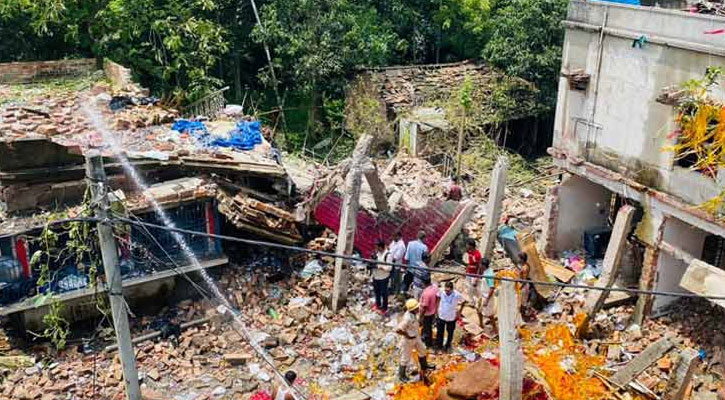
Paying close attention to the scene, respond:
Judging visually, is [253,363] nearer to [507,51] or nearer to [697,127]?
[697,127]

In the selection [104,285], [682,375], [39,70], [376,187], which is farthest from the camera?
[39,70]

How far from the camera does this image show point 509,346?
9109 mm

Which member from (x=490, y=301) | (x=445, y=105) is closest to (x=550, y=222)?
(x=490, y=301)

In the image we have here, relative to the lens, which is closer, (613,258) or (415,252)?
(415,252)

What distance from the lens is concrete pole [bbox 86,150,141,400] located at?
7.51m

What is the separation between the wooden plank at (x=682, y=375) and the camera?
31.4 feet

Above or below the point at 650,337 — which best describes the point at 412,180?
above

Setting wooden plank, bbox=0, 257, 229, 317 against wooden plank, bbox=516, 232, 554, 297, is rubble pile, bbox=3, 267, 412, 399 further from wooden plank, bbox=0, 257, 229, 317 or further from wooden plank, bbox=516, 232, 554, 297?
wooden plank, bbox=516, 232, 554, 297

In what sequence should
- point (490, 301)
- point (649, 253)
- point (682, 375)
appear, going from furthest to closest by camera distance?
1. point (649, 253)
2. point (490, 301)
3. point (682, 375)

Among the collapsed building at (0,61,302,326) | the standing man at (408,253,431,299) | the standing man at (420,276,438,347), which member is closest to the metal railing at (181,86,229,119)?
the collapsed building at (0,61,302,326)

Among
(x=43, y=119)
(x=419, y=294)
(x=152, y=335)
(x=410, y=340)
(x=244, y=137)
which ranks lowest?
(x=152, y=335)

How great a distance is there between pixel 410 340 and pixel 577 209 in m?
6.99

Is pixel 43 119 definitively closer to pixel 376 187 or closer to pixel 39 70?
pixel 39 70

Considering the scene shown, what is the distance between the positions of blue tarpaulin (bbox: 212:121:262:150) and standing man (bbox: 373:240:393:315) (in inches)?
140
